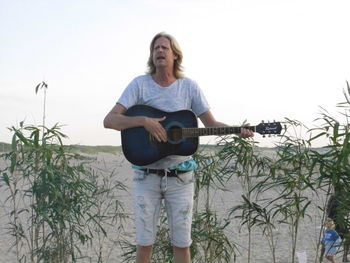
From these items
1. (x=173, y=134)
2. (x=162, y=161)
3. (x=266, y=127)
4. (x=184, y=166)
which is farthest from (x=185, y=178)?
(x=266, y=127)

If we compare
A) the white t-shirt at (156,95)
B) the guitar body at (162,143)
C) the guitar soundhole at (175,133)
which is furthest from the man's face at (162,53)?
the guitar soundhole at (175,133)

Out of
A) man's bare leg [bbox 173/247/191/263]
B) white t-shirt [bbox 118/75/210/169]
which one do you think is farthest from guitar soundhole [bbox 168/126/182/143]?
man's bare leg [bbox 173/247/191/263]

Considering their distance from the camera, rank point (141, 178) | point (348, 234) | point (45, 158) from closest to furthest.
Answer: point (141, 178)
point (348, 234)
point (45, 158)

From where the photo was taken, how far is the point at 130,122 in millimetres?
3238

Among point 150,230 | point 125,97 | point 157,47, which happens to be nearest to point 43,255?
point 150,230

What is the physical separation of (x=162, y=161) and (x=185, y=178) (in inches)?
6.9

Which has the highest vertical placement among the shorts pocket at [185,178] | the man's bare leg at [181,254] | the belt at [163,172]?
the belt at [163,172]

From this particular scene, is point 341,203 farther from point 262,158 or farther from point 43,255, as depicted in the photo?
point 43,255

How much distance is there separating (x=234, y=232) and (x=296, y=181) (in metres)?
5.74

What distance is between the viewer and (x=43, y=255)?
4.65 meters

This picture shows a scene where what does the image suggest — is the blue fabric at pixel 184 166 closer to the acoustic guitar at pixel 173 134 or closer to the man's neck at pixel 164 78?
the acoustic guitar at pixel 173 134

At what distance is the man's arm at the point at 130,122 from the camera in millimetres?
3211

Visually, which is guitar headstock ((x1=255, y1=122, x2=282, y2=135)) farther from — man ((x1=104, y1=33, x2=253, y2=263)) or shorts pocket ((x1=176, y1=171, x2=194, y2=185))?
shorts pocket ((x1=176, y1=171, x2=194, y2=185))

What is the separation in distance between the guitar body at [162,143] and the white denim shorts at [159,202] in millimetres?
114
